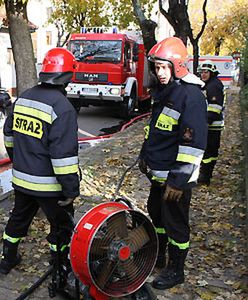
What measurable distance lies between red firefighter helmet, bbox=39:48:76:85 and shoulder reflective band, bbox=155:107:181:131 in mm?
792

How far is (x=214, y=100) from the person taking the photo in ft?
19.5

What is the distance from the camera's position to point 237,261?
13.6ft

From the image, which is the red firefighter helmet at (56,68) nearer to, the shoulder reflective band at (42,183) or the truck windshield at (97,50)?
the shoulder reflective band at (42,183)

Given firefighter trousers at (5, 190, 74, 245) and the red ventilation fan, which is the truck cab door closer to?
firefighter trousers at (5, 190, 74, 245)

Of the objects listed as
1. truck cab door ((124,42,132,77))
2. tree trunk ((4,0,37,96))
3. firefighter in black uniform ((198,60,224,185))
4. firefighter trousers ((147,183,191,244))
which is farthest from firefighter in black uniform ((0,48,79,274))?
truck cab door ((124,42,132,77))

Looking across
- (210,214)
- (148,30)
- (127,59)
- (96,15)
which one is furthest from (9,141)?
(96,15)

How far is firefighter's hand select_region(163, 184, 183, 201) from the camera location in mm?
3182

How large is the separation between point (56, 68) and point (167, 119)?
935mm

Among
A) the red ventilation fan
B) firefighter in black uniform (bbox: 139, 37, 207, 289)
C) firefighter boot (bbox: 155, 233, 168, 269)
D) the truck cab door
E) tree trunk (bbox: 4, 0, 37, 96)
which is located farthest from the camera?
the truck cab door

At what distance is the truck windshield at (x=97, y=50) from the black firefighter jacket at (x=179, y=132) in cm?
1020

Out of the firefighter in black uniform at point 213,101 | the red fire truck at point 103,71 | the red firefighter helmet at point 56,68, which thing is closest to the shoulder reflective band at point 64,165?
the red firefighter helmet at point 56,68

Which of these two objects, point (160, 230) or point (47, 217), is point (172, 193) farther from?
point (47, 217)

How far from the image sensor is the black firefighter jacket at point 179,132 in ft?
10.2

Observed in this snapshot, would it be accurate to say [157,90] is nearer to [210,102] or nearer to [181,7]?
[210,102]
